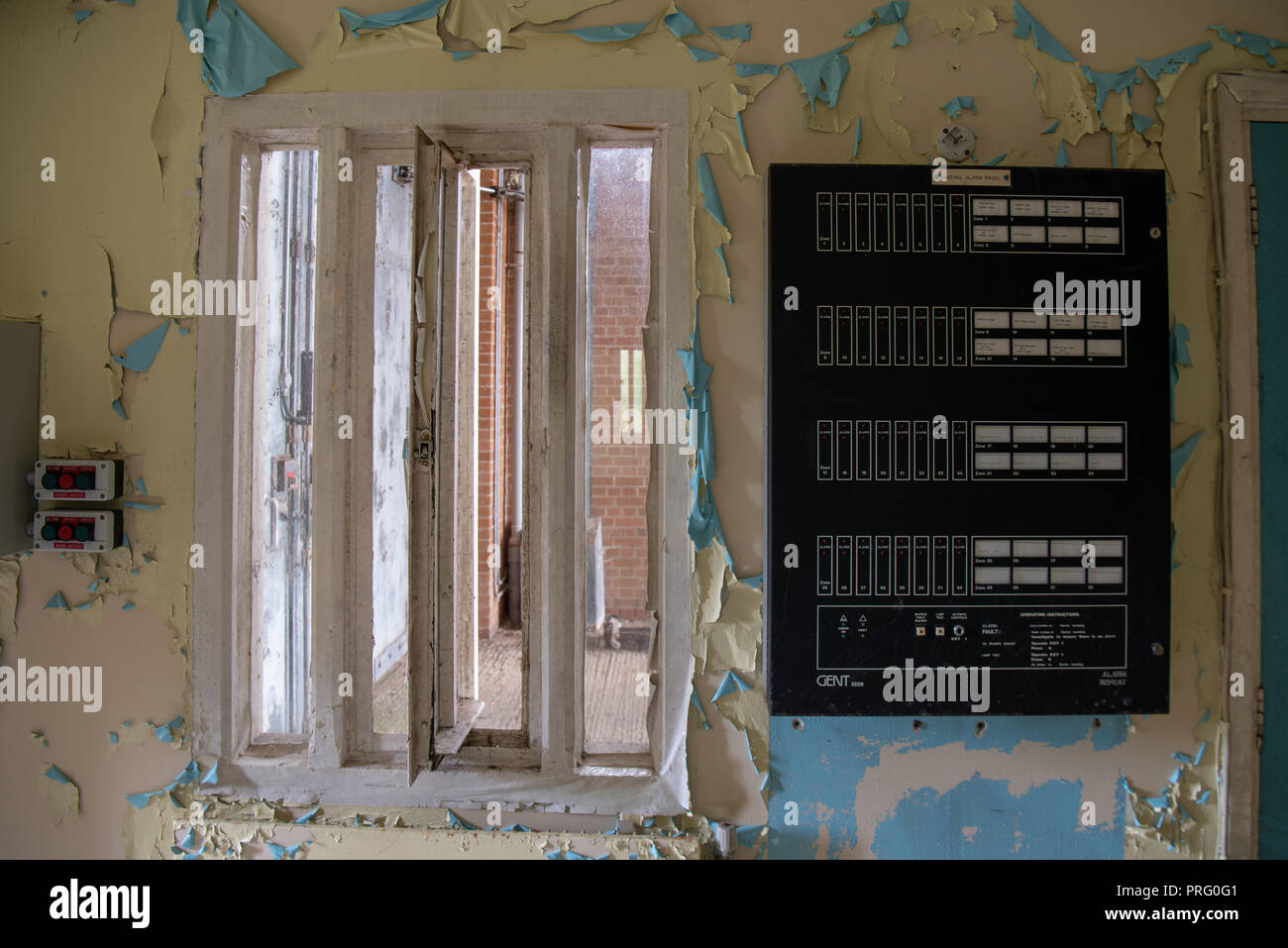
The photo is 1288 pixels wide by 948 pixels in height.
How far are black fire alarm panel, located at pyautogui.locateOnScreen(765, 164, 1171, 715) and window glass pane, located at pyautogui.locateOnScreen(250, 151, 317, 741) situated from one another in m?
1.66

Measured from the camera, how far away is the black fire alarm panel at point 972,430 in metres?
1.31

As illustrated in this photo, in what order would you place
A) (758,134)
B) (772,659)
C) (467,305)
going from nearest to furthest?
(772,659), (758,134), (467,305)

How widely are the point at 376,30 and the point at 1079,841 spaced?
244 cm

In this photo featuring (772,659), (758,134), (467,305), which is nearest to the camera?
(772,659)

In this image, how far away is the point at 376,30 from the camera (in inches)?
57.1

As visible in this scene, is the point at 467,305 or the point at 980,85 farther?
the point at 467,305

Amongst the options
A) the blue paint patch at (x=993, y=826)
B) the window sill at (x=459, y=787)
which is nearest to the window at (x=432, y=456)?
the window sill at (x=459, y=787)

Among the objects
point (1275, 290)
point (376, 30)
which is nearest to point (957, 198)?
point (1275, 290)

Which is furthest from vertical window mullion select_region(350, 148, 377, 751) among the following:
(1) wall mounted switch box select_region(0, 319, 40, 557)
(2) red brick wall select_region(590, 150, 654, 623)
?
(2) red brick wall select_region(590, 150, 654, 623)

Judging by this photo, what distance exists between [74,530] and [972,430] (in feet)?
6.53

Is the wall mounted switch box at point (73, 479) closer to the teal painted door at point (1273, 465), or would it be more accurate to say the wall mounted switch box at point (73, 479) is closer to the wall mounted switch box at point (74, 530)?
the wall mounted switch box at point (74, 530)

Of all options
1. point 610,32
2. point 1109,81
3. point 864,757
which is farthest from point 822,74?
point 864,757

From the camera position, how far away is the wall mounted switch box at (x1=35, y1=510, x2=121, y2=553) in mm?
1433

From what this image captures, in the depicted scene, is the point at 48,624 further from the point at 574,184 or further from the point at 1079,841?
the point at 1079,841
